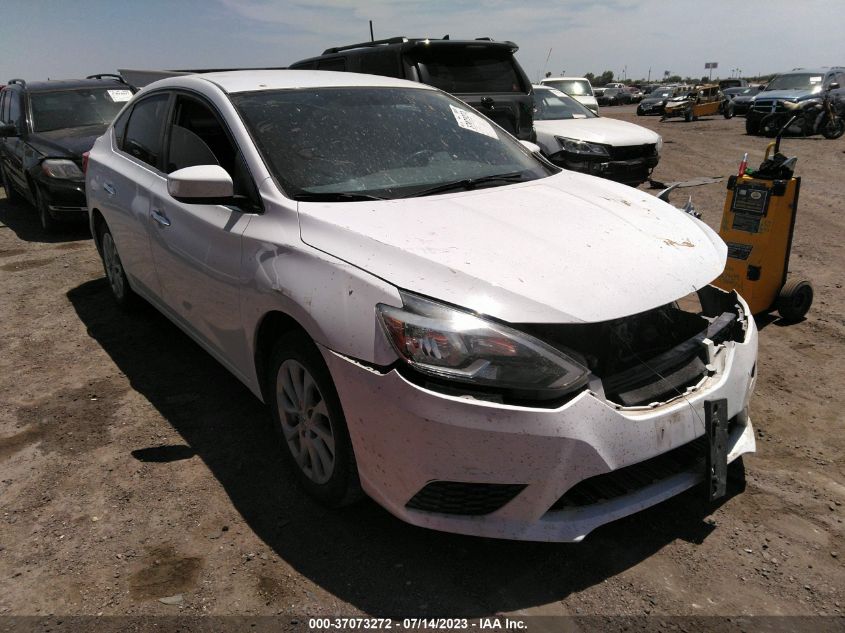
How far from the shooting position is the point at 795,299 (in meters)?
4.50

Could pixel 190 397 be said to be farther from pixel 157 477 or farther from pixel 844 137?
pixel 844 137

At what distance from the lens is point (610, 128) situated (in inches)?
360

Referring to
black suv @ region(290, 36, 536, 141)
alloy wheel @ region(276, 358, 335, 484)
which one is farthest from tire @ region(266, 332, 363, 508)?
black suv @ region(290, 36, 536, 141)

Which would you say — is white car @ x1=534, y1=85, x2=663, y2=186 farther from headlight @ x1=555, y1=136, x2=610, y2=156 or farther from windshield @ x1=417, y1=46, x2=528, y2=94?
windshield @ x1=417, y1=46, x2=528, y2=94

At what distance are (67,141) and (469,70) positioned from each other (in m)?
4.88

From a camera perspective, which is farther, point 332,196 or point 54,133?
point 54,133

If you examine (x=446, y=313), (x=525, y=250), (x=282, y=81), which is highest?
(x=282, y=81)

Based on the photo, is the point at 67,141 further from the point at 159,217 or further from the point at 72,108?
the point at 159,217

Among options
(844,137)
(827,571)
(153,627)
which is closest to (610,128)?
(827,571)

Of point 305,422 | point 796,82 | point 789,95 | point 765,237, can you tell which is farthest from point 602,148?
point 796,82

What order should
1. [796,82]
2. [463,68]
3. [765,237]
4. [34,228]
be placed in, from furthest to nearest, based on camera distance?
[796,82] → [34,228] → [463,68] → [765,237]

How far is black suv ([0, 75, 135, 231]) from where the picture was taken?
7371 mm

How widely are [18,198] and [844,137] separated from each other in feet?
65.9

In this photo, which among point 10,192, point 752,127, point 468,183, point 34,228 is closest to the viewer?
point 468,183
